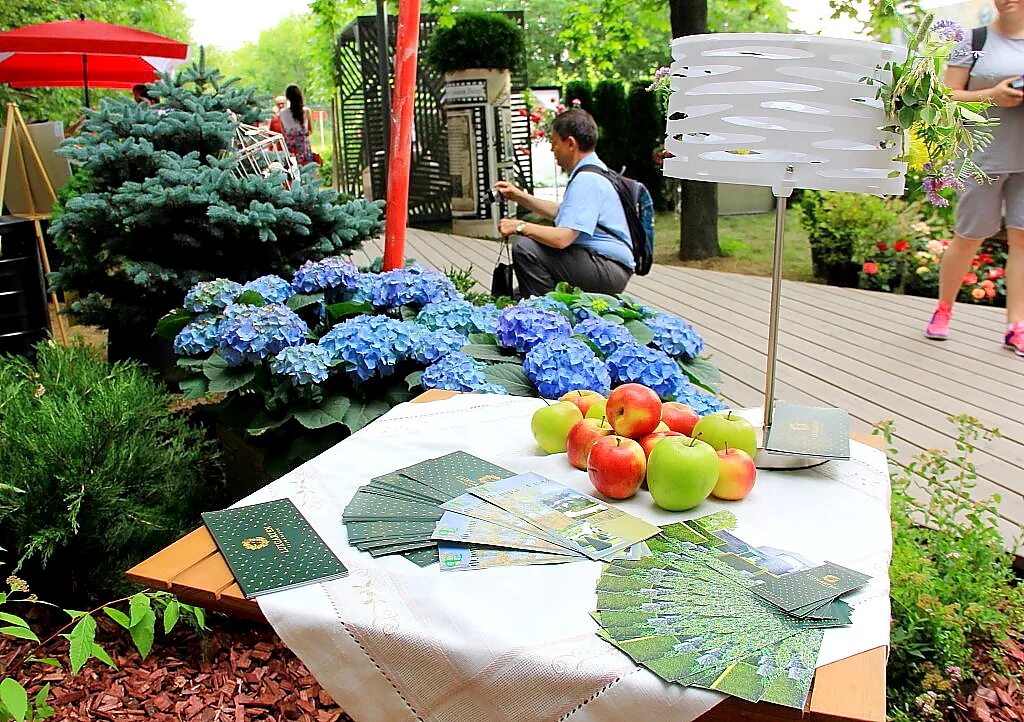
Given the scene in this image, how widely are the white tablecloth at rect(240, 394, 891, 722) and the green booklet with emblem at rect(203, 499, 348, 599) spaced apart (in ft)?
0.07

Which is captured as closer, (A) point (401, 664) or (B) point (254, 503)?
(A) point (401, 664)

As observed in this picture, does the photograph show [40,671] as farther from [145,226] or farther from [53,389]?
[145,226]

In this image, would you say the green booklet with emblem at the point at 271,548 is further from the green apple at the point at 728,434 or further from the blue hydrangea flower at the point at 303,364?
the blue hydrangea flower at the point at 303,364

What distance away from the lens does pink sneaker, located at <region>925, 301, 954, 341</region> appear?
16.2 ft

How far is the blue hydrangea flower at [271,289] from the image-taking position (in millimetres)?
3109

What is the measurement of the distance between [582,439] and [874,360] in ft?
11.3

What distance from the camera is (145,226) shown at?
3.64 meters

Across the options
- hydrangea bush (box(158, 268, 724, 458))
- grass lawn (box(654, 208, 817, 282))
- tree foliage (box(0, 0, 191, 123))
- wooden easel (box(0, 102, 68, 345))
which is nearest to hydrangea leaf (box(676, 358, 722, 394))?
hydrangea bush (box(158, 268, 724, 458))

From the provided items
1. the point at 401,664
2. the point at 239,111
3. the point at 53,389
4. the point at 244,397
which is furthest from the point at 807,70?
the point at 239,111

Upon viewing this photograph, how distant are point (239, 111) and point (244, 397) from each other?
6.08 feet

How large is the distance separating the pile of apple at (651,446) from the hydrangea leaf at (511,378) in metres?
0.87

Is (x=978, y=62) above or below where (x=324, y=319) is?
above

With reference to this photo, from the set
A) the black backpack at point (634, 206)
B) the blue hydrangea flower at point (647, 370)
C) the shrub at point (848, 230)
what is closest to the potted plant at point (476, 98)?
the shrub at point (848, 230)

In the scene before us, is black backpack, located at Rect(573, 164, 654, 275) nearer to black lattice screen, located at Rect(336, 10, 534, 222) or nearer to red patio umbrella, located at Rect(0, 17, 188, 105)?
red patio umbrella, located at Rect(0, 17, 188, 105)
